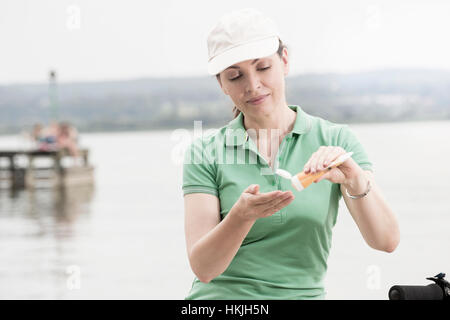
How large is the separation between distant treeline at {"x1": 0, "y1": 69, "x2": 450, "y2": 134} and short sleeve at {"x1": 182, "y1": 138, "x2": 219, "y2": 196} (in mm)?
50713

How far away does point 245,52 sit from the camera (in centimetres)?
153

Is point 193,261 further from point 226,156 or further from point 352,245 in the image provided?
point 352,245

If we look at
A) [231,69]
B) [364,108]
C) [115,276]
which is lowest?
[115,276]

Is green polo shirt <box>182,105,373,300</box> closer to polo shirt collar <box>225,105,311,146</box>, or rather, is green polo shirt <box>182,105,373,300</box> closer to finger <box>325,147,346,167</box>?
polo shirt collar <box>225,105,311,146</box>

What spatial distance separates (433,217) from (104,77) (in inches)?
2112

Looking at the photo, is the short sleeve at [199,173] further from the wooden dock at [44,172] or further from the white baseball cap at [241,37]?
the wooden dock at [44,172]

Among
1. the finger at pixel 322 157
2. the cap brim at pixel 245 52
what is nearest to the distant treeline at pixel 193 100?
the cap brim at pixel 245 52

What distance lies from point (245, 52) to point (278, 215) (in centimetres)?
29

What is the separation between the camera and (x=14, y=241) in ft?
21.0

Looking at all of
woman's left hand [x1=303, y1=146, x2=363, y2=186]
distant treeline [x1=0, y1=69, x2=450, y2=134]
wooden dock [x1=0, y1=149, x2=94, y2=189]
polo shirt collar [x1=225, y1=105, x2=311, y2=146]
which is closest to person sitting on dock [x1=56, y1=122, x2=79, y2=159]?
wooden dock [x1=0, y1=149, x2=94, y2=189]

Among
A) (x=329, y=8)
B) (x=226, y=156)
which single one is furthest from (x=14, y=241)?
(x=329, y=8)

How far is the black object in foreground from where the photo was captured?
1.37m

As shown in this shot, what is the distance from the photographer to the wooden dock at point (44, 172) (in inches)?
461

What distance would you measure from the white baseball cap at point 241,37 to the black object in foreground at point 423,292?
0.47 m
